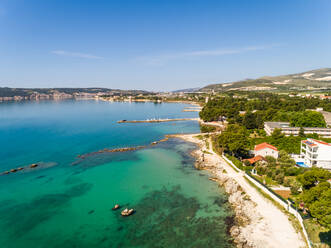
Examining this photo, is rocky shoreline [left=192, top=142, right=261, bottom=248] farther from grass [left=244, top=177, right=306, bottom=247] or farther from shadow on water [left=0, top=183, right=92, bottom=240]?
shadow on water [left=0, top=183, right=92, bottom=240]

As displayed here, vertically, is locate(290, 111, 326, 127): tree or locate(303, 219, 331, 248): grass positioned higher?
locate(290, 111, 326, 127): tree

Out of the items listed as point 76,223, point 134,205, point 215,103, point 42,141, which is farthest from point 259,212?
point 215,103

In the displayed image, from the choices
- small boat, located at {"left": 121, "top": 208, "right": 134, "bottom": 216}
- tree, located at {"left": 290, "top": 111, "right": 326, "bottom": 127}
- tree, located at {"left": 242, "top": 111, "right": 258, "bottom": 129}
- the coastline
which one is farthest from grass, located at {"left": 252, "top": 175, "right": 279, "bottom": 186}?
tree, located at {"left": 290, "top": 111, "right": 326, "bottom": 127}

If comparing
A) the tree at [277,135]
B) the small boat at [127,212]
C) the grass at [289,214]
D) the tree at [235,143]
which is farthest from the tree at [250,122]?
the small boat at [127,212]

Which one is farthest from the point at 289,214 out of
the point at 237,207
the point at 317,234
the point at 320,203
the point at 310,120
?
the point at 310,120

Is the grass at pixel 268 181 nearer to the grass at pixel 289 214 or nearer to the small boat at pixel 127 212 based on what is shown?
the grass at pixel 289 214

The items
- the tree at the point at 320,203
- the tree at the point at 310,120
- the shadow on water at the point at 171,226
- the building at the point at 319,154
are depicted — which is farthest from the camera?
the tree at the point at 310,120
